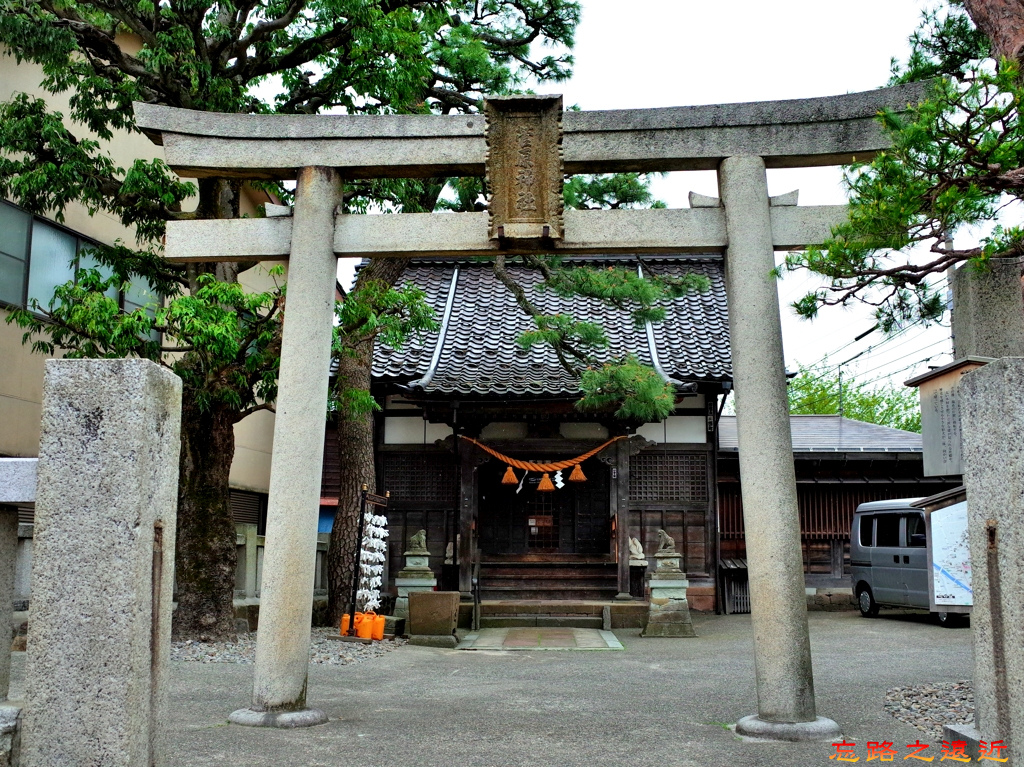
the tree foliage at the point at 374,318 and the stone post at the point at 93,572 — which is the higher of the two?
the tree foliage at the point at 374,318

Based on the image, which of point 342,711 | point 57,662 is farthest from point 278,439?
point 57,662

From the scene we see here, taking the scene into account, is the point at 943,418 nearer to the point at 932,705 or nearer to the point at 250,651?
the point at 932,705

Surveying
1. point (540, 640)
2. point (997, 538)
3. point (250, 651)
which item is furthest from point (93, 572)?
point (540, 640)

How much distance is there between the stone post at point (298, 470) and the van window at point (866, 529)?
512 inches

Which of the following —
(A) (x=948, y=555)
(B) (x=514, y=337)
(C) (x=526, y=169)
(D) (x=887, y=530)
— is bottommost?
(A) (x=948, y=555)

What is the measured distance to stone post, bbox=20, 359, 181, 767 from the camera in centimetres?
421

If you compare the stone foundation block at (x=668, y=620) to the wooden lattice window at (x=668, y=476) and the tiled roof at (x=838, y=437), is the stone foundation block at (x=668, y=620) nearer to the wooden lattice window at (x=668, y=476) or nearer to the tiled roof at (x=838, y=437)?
the wooden lattice window at (x=668, y=476)

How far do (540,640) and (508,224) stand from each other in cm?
870

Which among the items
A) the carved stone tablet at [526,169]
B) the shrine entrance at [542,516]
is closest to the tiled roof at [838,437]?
the shrine entrance at [542,516]

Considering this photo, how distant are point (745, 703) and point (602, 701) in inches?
49.5

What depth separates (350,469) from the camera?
1527cm

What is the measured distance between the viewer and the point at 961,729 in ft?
17.7

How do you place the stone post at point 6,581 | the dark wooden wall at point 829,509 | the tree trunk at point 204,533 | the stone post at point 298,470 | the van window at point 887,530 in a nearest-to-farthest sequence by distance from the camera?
1. the stone post at point 6,581
2. the stone post at point 298,470
3. the tree trunk at point 204,533
4. the van window at point 887,530
5. the dark wooden wall at point 829,509

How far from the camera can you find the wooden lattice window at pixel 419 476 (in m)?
17.9
